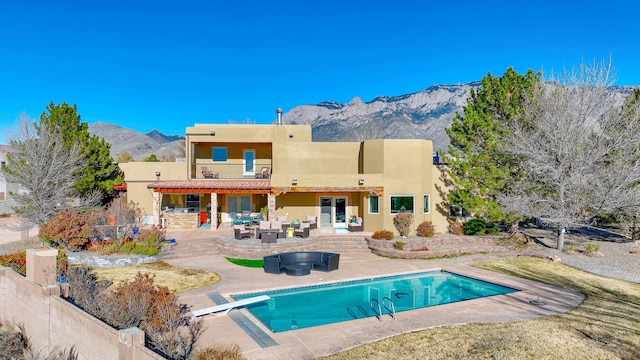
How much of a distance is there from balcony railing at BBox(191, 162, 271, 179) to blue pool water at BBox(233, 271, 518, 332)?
15.1 meters

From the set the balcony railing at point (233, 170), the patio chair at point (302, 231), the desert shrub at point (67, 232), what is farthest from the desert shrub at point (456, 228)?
the desert shrub at point (67, 232)

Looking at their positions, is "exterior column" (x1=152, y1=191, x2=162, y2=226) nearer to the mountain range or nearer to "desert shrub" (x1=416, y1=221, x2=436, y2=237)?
"desert shrub" (x1=416, y1=221, x2=436, y2=237)

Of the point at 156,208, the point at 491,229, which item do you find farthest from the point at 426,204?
the point at 156,208

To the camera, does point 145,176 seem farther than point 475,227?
Yes

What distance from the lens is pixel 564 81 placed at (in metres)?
22.7

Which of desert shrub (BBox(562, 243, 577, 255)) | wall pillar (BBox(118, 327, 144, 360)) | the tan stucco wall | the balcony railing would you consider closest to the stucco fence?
wall pillar (BBox(118, 327, 144, 360))

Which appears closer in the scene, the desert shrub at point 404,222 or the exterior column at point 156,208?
the desert shrub at point 404,222

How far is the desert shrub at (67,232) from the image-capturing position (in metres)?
18.6

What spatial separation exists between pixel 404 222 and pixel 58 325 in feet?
59.5

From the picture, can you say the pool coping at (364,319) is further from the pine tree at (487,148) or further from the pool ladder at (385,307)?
the pine tree at (487,148)

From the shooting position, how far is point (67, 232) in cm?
1875

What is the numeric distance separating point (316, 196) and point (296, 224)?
2954 mm

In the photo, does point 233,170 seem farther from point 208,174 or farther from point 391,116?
point 391,116

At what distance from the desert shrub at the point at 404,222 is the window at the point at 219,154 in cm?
1421
